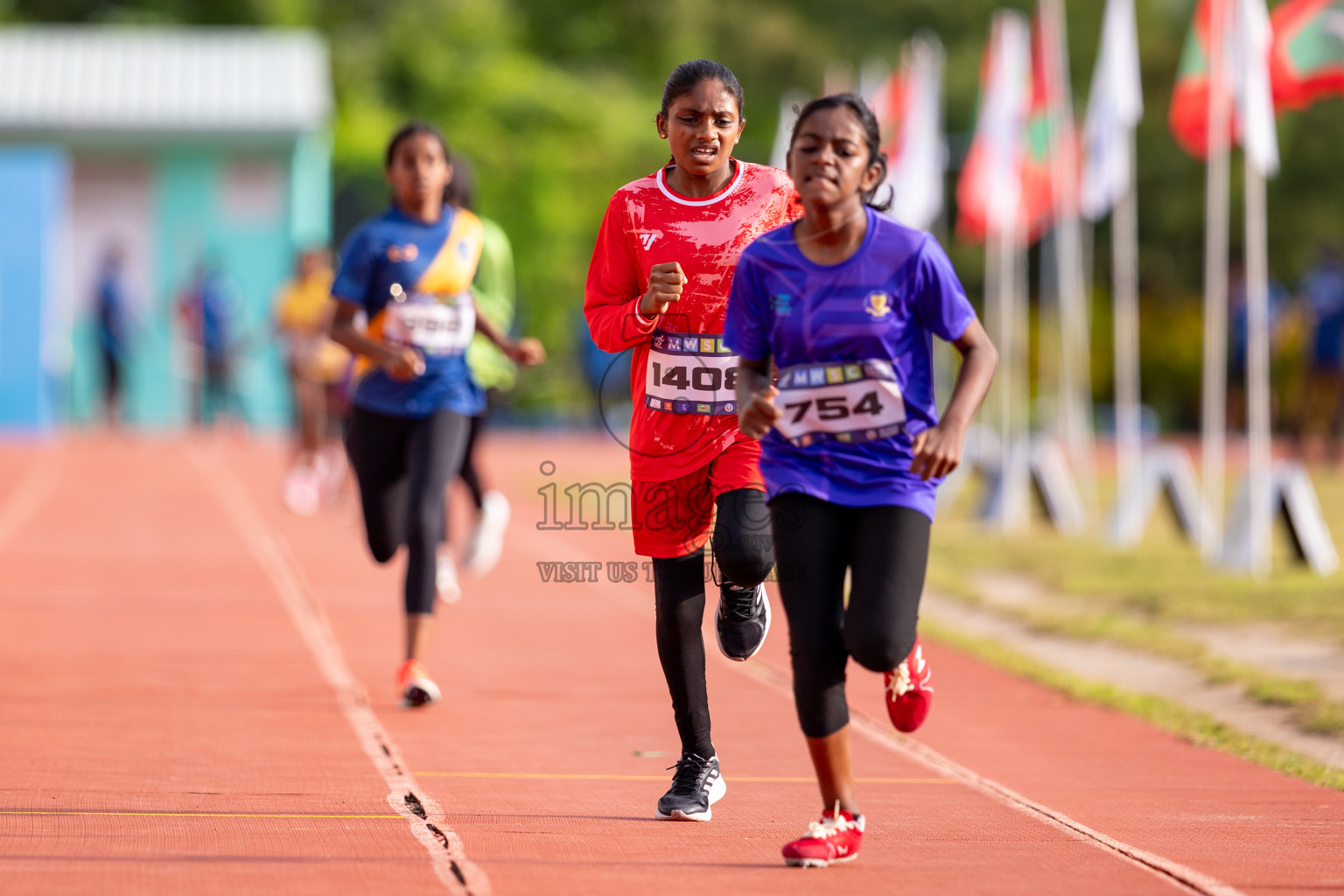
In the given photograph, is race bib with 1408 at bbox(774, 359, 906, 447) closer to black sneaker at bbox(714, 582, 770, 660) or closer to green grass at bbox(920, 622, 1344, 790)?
black sneaker at bbox(714, 582, 770, 660)

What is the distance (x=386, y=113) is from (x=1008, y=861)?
4329cm

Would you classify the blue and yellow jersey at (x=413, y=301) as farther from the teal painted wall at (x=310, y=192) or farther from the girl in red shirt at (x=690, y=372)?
the teal painted wall at (x=310, y=192)

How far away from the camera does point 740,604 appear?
18.4ft

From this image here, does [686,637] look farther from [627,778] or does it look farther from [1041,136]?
[1041,136]

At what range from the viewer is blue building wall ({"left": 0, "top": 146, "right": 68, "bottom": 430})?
27.1 meters

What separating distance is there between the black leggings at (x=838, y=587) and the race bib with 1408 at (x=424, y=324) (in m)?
3.32

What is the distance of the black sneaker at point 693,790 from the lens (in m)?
5.55

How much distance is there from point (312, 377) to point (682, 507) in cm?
1111

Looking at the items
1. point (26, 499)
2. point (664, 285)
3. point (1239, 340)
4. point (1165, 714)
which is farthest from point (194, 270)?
point (664, 285)

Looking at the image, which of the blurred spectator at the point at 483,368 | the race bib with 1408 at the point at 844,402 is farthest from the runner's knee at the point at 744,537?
the blurred spectator at the point at 483,368

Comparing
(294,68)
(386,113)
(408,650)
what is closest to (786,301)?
(408,650)

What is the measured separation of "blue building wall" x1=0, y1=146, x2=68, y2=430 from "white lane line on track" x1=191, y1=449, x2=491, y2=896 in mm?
11609

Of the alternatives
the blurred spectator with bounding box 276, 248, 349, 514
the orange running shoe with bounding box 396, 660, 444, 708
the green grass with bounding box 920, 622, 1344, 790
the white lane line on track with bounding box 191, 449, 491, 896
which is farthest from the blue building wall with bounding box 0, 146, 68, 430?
the orange running shoe with bounding box 396, 660, 444, 708

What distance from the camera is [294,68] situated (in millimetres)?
31328
